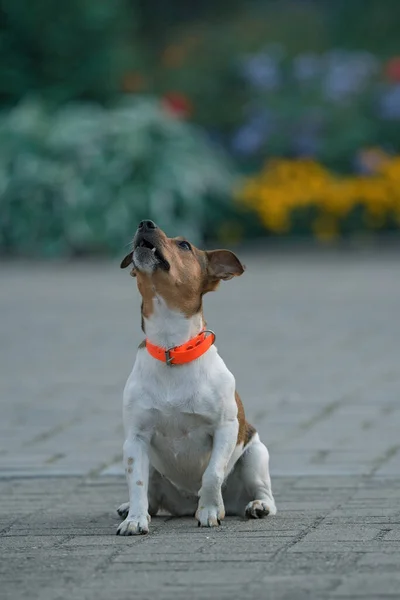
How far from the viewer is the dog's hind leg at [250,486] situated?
17.4 ft

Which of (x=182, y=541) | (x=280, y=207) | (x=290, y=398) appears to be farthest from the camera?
(x=280, y=207)

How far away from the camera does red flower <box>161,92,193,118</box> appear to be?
816 inches

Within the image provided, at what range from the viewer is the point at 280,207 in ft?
62.2

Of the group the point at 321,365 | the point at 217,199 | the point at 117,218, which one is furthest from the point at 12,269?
the point at 321,365

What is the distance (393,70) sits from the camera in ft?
70.3

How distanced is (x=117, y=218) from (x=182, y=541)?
13787mm

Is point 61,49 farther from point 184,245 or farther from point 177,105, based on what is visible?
point 184,245

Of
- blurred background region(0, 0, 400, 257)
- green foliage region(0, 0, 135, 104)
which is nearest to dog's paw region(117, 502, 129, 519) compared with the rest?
blurred background region(0, 0, 400, 257)

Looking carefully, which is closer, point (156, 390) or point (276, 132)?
point (156, 390)

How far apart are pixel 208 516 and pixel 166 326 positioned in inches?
29.4

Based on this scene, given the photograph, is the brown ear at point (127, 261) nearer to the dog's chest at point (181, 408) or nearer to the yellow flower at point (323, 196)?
the dog's chest at point (181, 408)

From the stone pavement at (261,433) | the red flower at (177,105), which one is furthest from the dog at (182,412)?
the red flower at (177,105)

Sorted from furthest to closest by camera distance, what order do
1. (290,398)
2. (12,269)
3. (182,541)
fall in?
1. (12,269)
2. (290,398)
3. (182,541)

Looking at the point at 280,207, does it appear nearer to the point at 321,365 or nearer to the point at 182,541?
the point at 321,365
